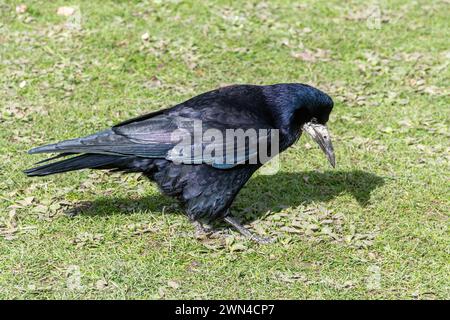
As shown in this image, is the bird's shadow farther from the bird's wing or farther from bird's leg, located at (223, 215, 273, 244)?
the bird's wing

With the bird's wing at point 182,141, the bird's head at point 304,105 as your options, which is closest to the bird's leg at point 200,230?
the bird's wing at point 182,141

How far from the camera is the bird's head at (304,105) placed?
5.77m

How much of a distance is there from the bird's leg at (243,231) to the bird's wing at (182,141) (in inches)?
22.7

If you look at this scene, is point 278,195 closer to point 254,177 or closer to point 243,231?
point 254,177

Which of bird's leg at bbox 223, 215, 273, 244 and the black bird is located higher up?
the black bird

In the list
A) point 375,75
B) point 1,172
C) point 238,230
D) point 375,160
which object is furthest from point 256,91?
point 375,75

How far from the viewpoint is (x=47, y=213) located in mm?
5895

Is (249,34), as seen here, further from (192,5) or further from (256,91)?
(256,91)

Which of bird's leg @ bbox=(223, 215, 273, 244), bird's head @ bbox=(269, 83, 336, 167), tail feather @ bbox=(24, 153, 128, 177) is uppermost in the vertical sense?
bird's head @ bbox=(269, 83, 336, 167)

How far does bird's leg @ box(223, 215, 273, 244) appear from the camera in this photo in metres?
5.72

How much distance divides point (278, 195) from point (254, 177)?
0.39 meters

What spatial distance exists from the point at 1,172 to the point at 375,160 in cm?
348

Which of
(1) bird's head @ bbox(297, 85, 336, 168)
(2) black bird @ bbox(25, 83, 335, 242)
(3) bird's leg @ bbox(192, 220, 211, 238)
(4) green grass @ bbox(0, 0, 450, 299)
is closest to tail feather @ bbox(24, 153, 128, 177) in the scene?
(2) black bird @ bbox(25, 83, 335, 242)

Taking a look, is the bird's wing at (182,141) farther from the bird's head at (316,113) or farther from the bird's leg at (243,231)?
the bird's leg at (243,231)
